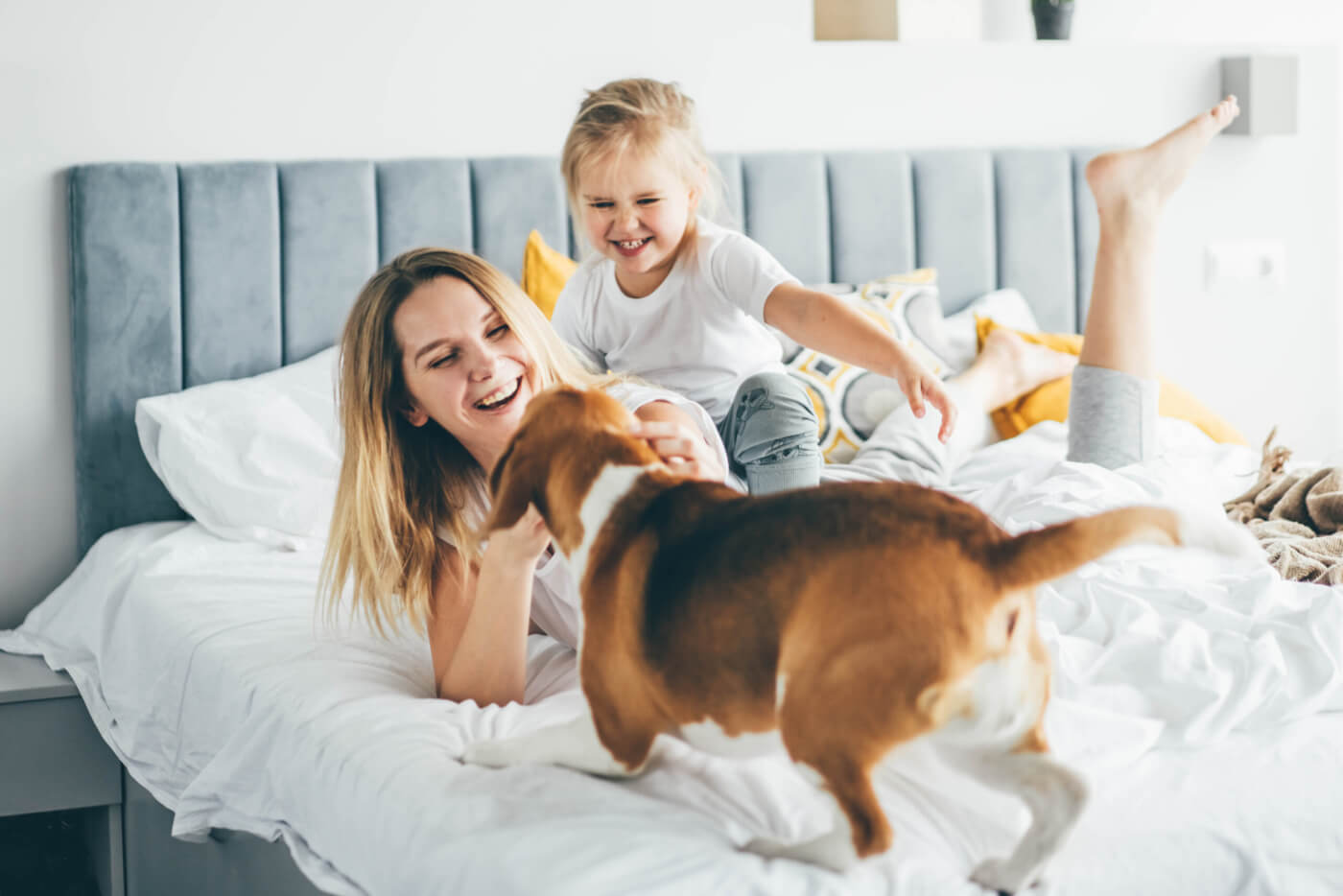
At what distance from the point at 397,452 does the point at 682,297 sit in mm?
545

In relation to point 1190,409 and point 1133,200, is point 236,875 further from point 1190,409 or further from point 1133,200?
point 1190,409

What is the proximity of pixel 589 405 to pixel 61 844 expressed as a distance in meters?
1.63

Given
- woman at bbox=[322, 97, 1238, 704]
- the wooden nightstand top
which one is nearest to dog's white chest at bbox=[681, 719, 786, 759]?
woman at bbox=[322, 97, 1238, 704]

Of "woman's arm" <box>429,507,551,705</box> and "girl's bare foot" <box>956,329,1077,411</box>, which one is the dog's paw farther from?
"girl's bare foot" <box>956,329,1077,411</box>

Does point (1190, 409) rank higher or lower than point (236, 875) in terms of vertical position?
higher

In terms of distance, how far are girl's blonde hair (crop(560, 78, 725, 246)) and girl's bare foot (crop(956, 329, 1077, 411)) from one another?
0.79 meters

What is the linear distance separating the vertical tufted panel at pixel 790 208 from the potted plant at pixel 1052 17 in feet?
2.19

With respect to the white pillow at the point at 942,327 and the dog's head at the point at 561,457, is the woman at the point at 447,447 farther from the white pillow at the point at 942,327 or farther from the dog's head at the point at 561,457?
the white pillow at the point at 942,327

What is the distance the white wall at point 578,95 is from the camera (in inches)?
84.4

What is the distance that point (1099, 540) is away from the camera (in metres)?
0.75

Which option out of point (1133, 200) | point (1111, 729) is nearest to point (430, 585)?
point (1111, 729)

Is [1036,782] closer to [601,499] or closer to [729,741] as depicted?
[729,741]

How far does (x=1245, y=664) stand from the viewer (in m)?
1.12

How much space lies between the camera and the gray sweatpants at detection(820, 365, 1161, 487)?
200 cm
